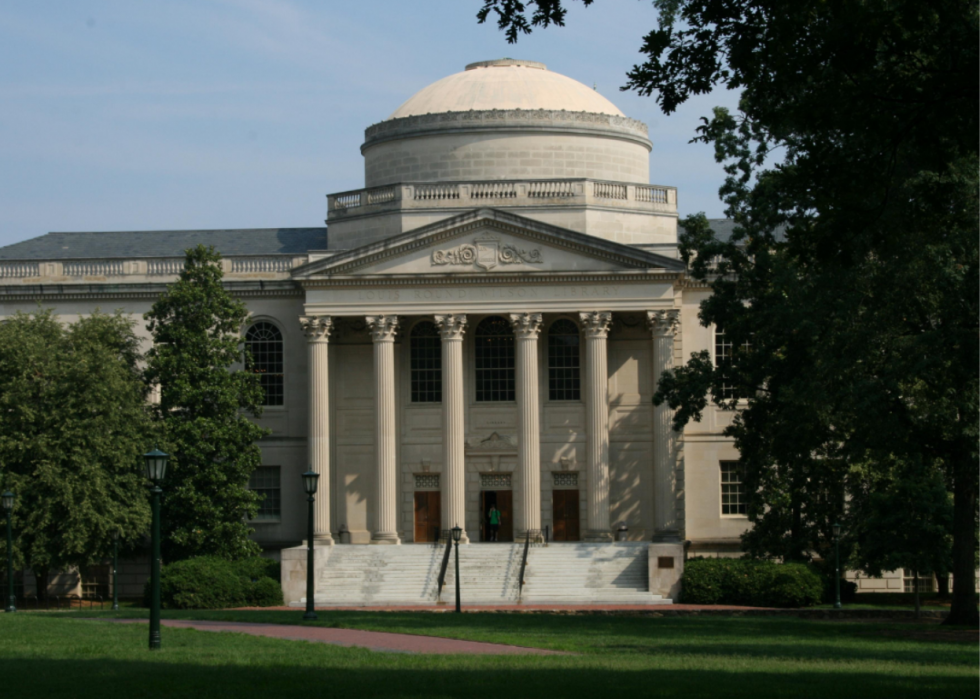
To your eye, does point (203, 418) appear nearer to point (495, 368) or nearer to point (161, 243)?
point (495, 368)

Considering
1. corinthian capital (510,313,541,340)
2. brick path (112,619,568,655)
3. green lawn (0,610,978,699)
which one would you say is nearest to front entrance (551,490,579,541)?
corinthian capital (510,313,541,340)

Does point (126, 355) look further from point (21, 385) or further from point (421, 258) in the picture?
point (421, 258)

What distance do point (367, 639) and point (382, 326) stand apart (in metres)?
26.8

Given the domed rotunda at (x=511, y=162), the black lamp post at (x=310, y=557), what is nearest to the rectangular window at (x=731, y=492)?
the domed rotunda at (x=511, y=162)

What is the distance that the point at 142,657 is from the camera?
24.1 m

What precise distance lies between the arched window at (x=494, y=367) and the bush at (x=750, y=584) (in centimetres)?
1198

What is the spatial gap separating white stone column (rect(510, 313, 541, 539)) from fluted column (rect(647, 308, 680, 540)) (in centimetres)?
439

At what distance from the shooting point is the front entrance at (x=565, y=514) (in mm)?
57219

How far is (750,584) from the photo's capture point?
47.2m

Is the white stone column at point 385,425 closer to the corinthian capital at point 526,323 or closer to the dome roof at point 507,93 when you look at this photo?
the corinthian capital at point 526,323

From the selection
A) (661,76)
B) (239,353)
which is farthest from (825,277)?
(239,353)

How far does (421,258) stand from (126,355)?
1154 cm

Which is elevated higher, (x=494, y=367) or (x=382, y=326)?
(x=382, y=326)

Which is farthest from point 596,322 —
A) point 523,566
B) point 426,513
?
point 426,513
